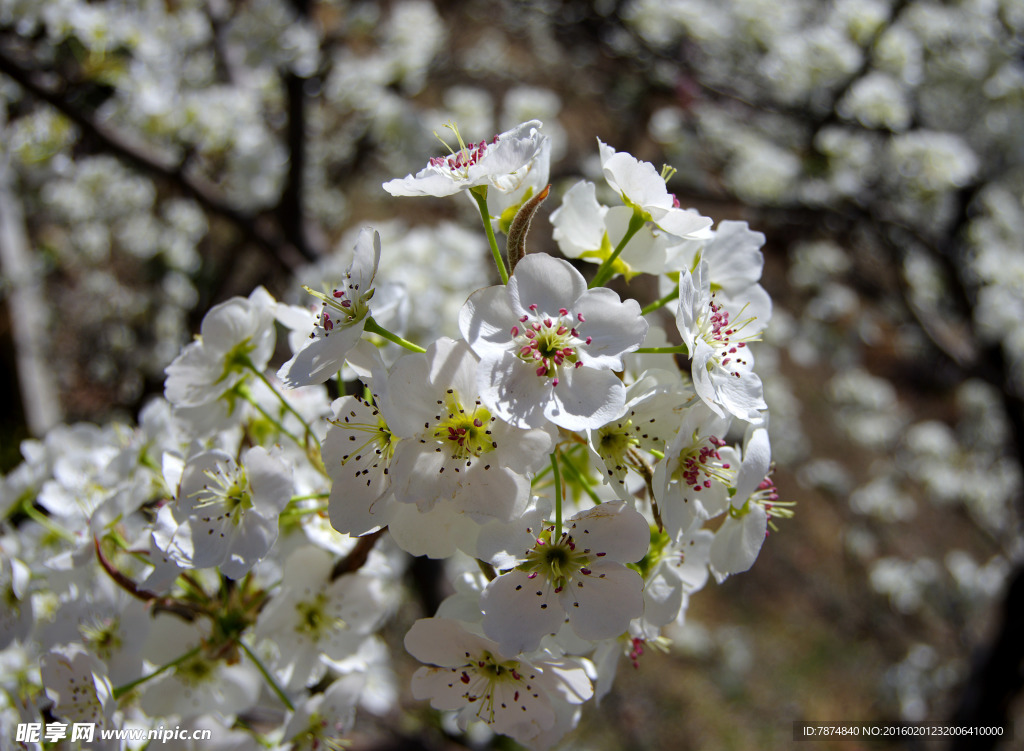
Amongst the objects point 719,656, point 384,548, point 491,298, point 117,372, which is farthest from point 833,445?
point 491,298

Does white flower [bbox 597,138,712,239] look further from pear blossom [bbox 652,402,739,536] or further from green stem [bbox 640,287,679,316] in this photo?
pear blossom [bbox 652,402,739,536]

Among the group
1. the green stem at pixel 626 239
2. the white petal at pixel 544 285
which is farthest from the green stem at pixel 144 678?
the green stem at pixel 626 239

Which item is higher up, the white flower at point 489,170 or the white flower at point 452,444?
the white flower at point 489,170

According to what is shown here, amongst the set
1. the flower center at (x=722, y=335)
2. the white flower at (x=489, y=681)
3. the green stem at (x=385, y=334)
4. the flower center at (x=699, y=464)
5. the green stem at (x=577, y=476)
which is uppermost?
the green stem at (x=385, y=334)

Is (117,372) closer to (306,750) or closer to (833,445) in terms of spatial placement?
(306,750)

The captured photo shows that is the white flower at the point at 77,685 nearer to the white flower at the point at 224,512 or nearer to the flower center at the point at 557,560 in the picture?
the white flower at the point at 224,512

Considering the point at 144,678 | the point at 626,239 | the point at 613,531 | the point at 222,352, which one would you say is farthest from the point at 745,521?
the point at 144,678
